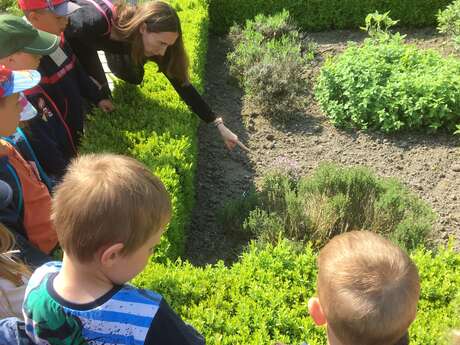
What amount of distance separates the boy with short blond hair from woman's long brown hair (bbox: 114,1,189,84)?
214 cm

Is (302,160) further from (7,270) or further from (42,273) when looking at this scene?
(42,273)

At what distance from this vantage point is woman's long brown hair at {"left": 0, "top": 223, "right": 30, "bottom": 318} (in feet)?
7.28

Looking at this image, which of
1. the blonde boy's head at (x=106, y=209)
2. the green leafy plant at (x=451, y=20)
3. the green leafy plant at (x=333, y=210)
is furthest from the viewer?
the green leafy plant at (x=451, y=20)

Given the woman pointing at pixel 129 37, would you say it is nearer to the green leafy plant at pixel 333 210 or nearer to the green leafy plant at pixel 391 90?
the green leafy plant at pixel 333 210

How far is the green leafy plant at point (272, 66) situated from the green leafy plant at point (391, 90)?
0.36 meters

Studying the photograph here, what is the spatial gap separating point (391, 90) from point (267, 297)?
320 cm

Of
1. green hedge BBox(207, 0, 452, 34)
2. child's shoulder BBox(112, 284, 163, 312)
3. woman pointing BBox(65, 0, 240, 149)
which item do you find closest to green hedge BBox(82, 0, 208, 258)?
woman pointing BBox(65, 0, 240, 149)

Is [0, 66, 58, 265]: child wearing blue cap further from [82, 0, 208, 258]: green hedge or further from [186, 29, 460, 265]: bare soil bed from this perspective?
[186, 29, 460, 265]: bare soil bed

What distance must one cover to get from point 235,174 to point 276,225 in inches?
46.0

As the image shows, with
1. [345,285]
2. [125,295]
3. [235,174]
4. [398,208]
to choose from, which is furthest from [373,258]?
[235,174]

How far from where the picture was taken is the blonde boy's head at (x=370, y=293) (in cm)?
166

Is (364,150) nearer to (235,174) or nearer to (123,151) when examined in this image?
(235,174)

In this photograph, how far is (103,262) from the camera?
166 cm

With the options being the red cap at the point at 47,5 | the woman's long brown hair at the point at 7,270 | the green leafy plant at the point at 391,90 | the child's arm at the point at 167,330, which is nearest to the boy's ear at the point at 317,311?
the child's arm at the point at 167,330
